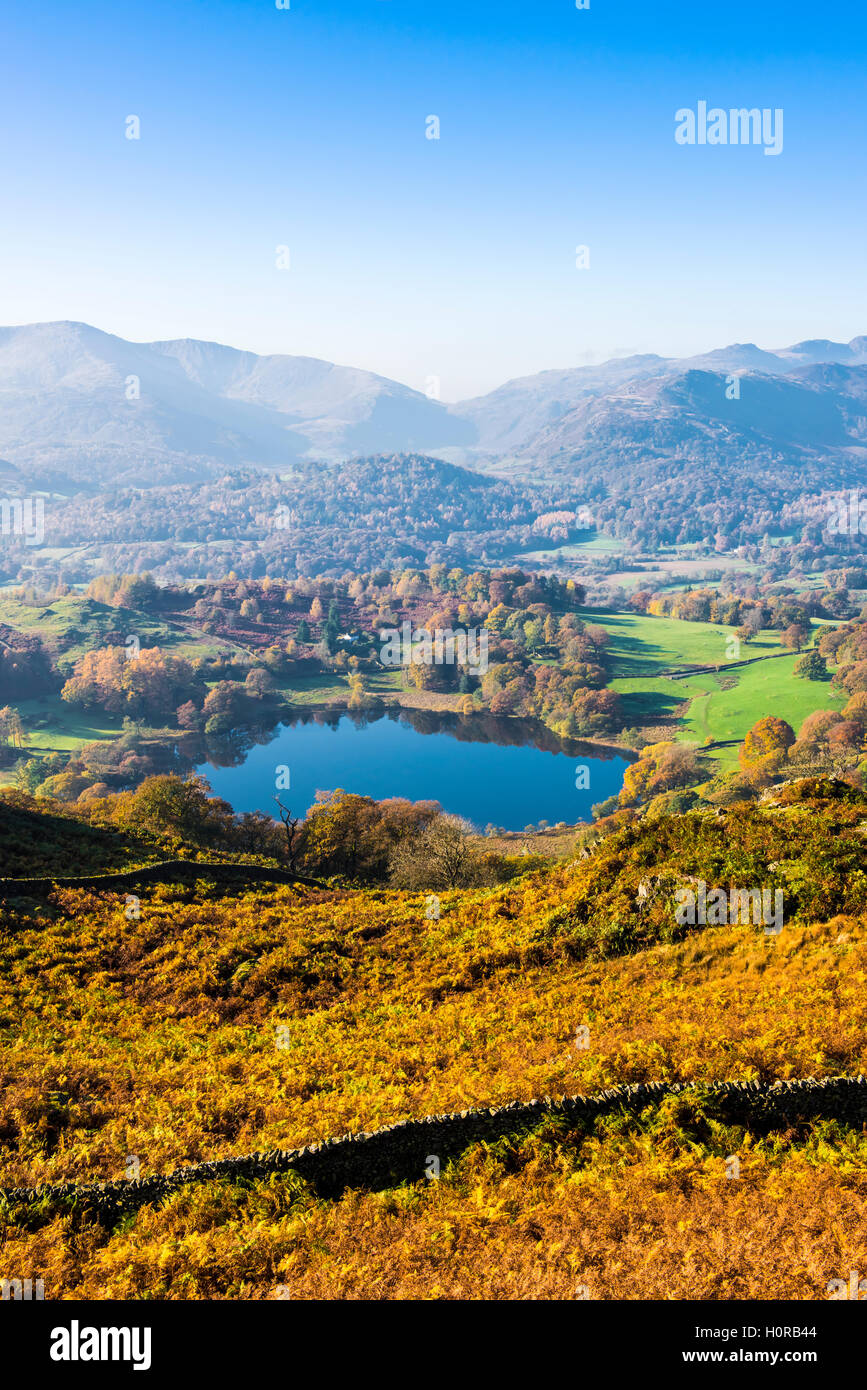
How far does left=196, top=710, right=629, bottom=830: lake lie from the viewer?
94500mm

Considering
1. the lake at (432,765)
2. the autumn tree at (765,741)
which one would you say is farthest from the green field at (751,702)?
the lake at (432,765)

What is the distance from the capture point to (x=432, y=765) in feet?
361

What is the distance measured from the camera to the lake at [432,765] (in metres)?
94.5

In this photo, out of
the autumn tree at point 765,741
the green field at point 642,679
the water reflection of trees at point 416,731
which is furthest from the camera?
the water reflection of trees at point 416,731

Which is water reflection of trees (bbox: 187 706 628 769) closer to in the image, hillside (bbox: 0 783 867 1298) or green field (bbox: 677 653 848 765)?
green field (bbox: 677 653 848 765)

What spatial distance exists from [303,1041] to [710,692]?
12344cm

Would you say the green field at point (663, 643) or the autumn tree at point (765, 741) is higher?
the green field at point (663, 643)

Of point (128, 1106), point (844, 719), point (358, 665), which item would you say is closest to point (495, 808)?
point (844, 719)

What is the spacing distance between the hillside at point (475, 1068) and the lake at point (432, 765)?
69014mm

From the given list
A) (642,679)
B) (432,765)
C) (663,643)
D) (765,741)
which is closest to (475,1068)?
(765,741)

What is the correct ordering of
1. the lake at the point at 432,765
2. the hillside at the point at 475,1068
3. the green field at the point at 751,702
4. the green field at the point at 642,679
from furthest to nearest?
the green field at the point at 642,679 → the green field at the point at 751,702 → the lake at the point at 432,765 → the hillside at the point at 475,1068

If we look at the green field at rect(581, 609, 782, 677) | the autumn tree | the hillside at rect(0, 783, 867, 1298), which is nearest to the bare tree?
the hillside at rect(0, 783, 867, 1298)

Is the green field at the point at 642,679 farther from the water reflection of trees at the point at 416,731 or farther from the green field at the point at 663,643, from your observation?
the water reflection of trees at the point at 416,731

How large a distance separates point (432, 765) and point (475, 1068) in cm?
9801
